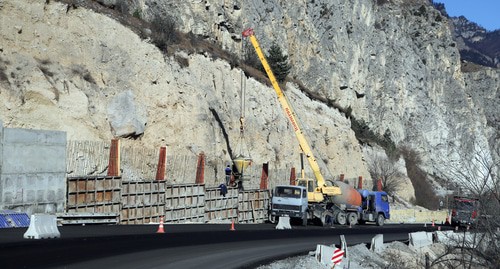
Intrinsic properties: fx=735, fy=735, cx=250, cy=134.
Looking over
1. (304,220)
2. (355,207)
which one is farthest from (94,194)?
(355,207)

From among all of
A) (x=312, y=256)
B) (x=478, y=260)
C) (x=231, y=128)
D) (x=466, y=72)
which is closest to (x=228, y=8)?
(x=231, y=128)

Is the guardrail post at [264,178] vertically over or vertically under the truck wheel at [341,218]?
over

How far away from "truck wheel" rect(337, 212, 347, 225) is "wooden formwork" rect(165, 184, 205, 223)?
1004 cm

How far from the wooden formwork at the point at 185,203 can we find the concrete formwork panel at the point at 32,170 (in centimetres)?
815

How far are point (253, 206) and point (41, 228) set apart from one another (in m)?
24.4

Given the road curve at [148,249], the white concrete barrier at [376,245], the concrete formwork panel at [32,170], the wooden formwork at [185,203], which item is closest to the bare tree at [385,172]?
the wooden formwork at [185,203]

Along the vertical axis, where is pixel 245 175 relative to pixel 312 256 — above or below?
above

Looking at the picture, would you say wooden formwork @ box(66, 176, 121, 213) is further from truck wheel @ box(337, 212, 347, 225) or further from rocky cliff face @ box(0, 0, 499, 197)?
truck wheel @ box(337, 212, 347, 225)

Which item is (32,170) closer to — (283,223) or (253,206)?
(283,223)

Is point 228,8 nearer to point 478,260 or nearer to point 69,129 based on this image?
point 69,129

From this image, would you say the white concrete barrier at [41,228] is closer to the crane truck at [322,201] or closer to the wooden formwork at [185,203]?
the wooden formwork at [185,203]

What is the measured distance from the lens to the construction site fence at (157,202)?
30.9m

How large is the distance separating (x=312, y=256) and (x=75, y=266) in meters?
9.68

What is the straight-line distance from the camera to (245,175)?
46312 mm
